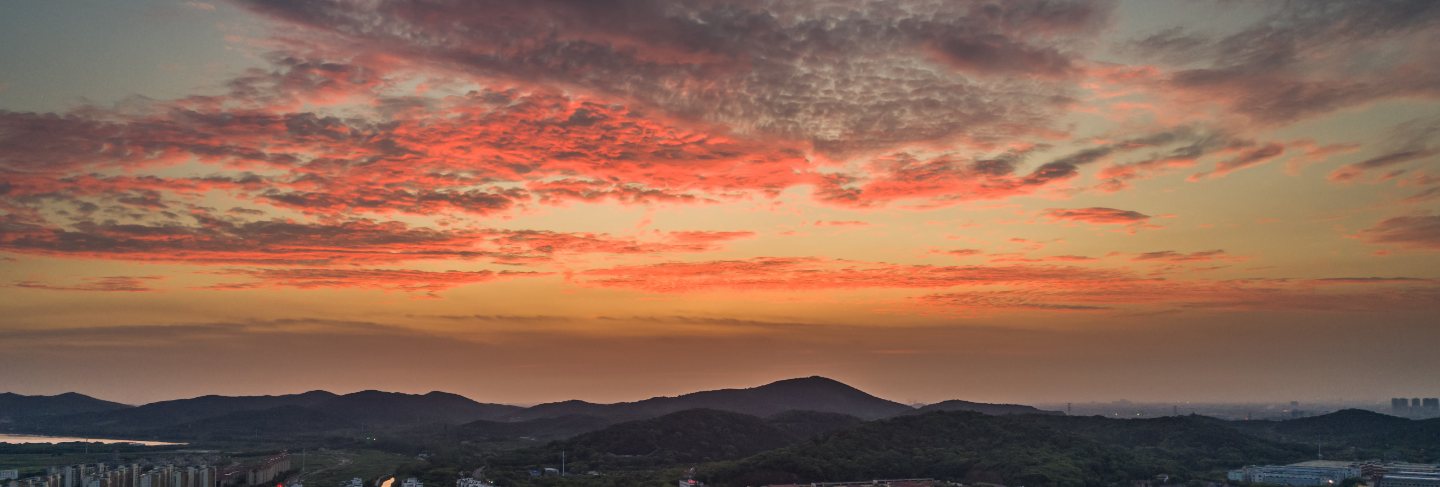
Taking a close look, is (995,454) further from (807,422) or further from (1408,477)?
(807,422)

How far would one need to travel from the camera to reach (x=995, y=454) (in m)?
79.4

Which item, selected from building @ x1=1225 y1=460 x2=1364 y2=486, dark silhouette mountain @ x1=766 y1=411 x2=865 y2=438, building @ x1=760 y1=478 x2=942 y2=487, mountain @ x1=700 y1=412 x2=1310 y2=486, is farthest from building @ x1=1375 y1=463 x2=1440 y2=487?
dark silhouette mountain @ x1=766 y1=411 x2=865 y2=438

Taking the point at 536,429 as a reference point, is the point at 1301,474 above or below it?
below

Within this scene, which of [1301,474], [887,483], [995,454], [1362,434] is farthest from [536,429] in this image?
[1301,474]

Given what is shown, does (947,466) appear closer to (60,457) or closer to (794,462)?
(794,462)

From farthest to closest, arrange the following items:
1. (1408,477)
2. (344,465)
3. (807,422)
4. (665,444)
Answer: (807,422) < (344,465) < (665,444) < (1408,477)

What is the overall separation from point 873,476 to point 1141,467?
67.3 feet

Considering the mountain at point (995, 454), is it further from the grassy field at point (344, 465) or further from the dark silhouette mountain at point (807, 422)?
the grassy field at point (344, 465)

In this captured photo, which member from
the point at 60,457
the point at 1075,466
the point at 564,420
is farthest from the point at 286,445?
the point at 1075,466

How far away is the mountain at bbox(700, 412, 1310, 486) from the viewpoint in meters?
72.2

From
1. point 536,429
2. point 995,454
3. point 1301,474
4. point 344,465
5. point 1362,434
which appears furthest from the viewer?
point 536,429

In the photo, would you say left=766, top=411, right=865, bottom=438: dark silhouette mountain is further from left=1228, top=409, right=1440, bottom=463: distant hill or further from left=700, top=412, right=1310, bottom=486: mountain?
left=1228, top=409, right=1440, bottom=463: distant hill

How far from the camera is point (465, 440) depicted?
143625 mm

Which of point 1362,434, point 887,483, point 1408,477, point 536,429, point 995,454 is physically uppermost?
point 995,454
